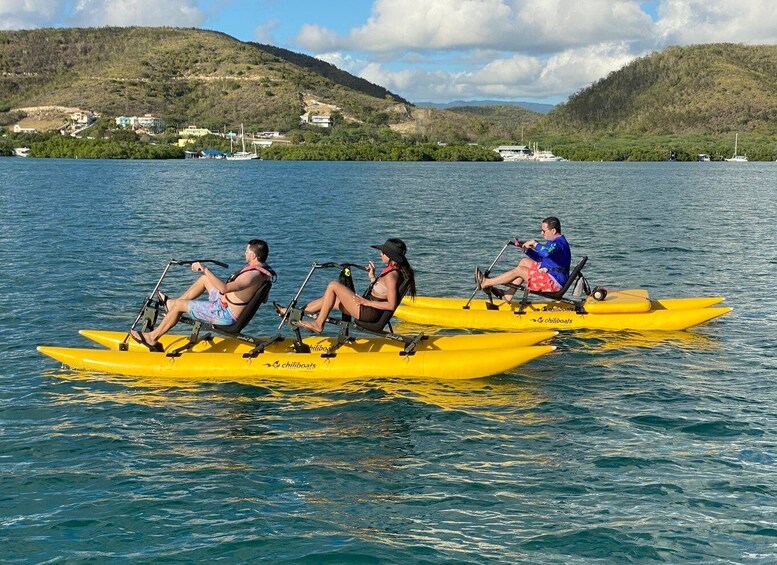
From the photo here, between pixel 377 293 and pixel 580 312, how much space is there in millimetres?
5596

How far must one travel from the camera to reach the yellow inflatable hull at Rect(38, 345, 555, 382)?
555 inches

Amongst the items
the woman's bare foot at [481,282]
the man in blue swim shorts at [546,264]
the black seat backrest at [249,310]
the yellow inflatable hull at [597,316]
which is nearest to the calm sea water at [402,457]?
the yellow inflatable hull at [597,316]

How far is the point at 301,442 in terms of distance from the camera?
458 inches

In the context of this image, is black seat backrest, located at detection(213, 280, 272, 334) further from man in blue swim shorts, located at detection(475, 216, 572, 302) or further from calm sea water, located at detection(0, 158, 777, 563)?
man in blue swim shorts, located at detection(475, 216, 572, 302)

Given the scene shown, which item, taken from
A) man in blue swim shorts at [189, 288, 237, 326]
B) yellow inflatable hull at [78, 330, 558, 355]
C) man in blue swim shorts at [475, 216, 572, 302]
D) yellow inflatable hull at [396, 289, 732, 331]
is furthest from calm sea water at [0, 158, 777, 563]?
man in blue swim shorts at [475, 216, 572, 302]

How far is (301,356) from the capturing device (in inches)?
559

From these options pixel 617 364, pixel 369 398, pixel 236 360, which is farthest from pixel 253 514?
pixel 617 364

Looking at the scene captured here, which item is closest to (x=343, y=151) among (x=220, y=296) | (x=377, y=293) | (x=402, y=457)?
(x=377, y=293)

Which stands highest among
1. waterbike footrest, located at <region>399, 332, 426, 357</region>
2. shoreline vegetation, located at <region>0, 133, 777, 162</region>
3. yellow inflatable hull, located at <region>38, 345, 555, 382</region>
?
shoreline vegetation, located at <region>0, 133, 777, 162</region>

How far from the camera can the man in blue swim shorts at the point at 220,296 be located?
13641 millimetres

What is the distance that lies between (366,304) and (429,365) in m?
1.36

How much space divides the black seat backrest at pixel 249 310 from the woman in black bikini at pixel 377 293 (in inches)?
33.1

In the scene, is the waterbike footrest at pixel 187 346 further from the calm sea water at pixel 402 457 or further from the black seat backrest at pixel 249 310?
the calm sea water at pixel 402 457

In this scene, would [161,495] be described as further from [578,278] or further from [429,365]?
[578,278]
